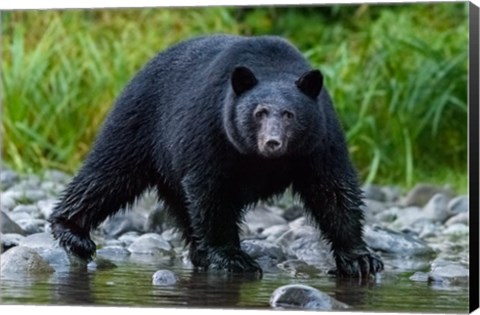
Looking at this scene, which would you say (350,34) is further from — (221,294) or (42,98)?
(221,294)

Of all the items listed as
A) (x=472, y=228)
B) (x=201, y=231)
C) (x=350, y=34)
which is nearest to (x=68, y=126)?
(x=350, y=34)

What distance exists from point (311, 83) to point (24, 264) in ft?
5.23

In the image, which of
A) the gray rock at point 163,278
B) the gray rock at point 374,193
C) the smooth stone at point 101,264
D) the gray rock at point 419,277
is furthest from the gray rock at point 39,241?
the gray rock at point 374,193

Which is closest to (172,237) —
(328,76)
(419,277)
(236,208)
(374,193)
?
(236,208)

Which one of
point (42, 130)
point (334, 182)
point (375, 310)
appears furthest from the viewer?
point (42, 130)

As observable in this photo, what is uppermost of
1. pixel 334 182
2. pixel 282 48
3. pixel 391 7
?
pixel 391 7

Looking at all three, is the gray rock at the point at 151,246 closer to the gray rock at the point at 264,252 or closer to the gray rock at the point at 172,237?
the gray rock at the point at 172,237

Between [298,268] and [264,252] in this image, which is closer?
[298,268]

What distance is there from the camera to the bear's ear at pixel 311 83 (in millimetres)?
6121

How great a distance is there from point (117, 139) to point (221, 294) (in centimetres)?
128

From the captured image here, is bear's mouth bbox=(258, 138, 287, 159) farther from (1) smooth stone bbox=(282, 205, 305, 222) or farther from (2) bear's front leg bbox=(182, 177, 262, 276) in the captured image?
(1) smooth stone bbox=(282, 205, 305, 222)

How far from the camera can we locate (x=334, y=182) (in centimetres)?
634

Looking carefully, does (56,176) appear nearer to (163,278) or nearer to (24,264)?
(24,264)

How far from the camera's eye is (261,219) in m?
8.41
